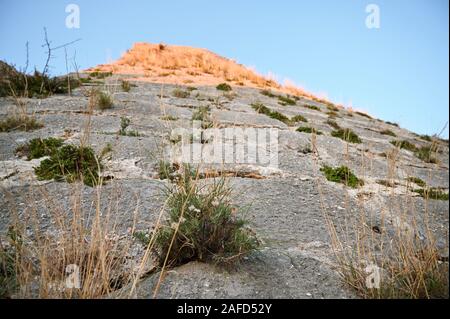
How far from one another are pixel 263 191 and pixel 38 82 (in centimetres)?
702

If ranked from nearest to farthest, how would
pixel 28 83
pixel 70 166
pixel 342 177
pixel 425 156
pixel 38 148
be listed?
1. pixel 70 166
2. pixel 38 148
3. pixel 342 177
4. pixel 425 156
5. pixel 28 83

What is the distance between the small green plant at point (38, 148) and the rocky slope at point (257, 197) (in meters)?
0.13

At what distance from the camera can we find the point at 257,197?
3.33 meters

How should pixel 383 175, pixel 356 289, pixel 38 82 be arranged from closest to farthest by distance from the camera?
pixel 356 289, pixel 383 175, pixel 38 82

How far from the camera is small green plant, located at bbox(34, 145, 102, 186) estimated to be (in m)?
3.34

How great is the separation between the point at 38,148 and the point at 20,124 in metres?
1.37

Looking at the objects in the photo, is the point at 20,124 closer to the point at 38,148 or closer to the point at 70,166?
the point at 38,148

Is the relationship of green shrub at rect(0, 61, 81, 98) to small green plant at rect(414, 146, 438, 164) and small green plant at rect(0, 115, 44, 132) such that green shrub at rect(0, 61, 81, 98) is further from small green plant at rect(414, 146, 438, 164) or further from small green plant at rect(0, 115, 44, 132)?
small green plant at rect(414, 146, 438, 164)

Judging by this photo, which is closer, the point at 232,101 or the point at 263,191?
the point at 263,191

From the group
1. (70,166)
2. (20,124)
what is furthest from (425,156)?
(20,124)
